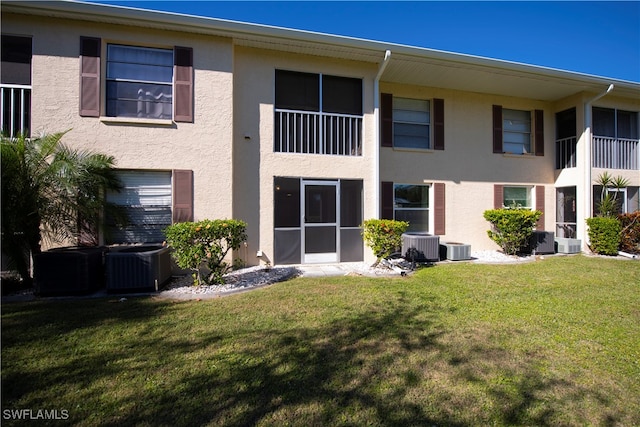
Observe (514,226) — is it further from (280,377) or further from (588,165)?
(280,377)

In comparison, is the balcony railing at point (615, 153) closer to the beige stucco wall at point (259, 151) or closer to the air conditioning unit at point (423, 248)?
the air conditioning unit at point (423, 248)

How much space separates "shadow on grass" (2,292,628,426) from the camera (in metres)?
2.34

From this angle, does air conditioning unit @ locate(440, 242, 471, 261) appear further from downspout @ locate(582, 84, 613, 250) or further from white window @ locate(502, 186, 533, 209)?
downspout @ locate(582, 84, 613, 250)

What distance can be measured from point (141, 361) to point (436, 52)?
29.4 ft

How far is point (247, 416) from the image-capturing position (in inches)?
90.3

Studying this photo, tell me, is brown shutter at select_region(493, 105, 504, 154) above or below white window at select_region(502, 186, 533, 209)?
above

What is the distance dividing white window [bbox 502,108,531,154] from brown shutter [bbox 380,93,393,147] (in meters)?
4.39

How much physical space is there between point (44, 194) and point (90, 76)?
9.46ft

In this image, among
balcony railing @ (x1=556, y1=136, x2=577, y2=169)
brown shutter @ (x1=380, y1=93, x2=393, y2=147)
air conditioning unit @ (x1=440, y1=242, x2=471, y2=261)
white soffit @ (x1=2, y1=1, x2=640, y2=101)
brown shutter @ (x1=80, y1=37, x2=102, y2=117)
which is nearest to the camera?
A: white soffit @ (x1=2, y1=1, x2=640, y2=101)

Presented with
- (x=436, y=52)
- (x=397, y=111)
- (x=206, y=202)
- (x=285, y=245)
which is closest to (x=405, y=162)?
(x=397, y=111)

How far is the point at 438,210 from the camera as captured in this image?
9.60 m

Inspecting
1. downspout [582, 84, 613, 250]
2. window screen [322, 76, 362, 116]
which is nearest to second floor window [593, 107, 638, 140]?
downspout [582, 84, 613, 250]

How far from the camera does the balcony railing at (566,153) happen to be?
34.2 feet

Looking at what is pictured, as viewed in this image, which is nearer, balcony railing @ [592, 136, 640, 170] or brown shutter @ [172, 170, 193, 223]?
brown shutter @ [172, 170, 193, 223]
